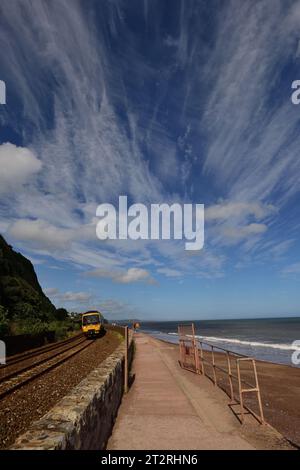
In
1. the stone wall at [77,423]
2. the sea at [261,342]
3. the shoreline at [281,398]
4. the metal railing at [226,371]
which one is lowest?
the sea at [261,342]

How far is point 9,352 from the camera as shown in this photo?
17.9m

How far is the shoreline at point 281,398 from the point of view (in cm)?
821

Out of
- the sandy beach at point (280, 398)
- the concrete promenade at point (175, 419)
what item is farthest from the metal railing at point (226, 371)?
the concrete promenade at point (175, 419)

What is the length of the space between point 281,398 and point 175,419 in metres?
7.35

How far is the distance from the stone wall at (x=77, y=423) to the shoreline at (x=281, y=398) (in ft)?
11.6

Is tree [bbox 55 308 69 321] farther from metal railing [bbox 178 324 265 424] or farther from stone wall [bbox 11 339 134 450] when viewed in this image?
stone wall [bbox 11 339 134 450]

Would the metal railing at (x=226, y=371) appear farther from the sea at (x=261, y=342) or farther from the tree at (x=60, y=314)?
the tree at (x=60, y=314)

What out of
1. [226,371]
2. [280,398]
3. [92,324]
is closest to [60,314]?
[92,324]

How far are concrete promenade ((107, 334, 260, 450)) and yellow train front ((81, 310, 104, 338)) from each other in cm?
2177

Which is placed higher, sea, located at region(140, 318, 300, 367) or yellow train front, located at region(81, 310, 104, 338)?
yellow train front, located at region(81, 310, 104, 338)

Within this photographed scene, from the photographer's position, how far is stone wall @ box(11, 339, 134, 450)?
9.82 ft

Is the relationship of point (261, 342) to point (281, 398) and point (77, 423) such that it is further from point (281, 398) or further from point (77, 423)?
point (77, 423)

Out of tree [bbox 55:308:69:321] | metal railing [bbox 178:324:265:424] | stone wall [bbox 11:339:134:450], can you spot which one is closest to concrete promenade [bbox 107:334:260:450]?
metal railing [bbox 178:324:265:424]
